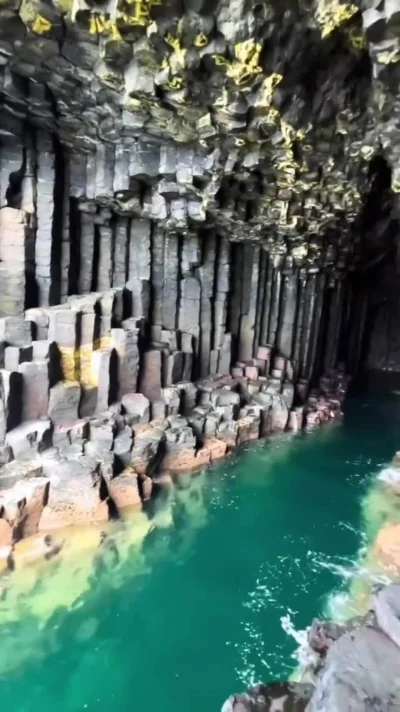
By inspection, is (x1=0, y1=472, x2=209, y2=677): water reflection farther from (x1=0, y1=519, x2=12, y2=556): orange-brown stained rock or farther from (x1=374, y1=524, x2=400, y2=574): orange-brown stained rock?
(x1=374, y1=524, x2=400, y2=574): orange-brown stained rock

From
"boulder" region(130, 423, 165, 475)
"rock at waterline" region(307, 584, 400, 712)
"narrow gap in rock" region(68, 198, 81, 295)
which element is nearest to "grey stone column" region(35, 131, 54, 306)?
"narrow gap in rock" region(68, 198, 81, 295)

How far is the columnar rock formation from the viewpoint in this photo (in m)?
6.62

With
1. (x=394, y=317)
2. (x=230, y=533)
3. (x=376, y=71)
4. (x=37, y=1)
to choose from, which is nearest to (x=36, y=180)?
(x=37, y=1)

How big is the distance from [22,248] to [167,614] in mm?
7746

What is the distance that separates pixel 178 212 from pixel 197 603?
26.5 ft

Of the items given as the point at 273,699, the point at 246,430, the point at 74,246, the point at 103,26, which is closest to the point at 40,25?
the point at 103,26

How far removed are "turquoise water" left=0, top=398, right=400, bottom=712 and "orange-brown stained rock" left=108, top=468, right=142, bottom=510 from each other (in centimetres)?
57

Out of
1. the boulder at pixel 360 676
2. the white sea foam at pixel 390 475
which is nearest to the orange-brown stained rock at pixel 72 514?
the boulder at pixel 360 676

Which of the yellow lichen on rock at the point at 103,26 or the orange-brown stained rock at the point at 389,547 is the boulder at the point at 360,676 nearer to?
the orange-brown stained rock at the point at 389,547

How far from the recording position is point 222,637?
6.58m

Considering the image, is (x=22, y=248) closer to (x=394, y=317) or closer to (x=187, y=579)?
(x=187, y=579)

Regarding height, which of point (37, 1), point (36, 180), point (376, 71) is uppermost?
point (37, 1)

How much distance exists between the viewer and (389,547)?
8.46 metres

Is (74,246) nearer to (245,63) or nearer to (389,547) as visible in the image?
(245,63)
